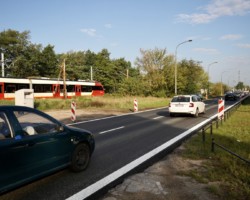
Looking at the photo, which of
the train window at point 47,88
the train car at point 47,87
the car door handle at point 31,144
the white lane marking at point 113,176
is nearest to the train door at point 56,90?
the train car at point 47,87

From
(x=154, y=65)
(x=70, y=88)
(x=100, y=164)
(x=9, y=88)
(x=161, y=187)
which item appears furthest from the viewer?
(x=154, y=65)

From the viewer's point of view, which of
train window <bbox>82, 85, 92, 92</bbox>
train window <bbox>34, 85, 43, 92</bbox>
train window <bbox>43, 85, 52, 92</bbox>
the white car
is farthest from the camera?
train window <bbox>82, 85, 92, 92</bbox>

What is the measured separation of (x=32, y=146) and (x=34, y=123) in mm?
736

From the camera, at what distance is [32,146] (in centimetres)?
462

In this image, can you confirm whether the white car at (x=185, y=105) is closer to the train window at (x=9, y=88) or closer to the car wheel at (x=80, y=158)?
the car wheel at (x=80, y=158)

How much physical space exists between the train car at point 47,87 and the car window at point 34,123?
26.9 metres

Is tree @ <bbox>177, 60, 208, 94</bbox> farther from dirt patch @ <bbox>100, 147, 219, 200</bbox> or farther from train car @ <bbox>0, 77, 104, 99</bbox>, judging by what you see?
dirt patch @ <bbox>100, 147, 219, 200</bbox>

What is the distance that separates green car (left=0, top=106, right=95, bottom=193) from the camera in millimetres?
4211

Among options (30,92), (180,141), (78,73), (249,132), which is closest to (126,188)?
(180,141)

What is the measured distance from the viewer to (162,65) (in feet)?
183

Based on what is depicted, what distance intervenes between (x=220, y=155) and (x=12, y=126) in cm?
531

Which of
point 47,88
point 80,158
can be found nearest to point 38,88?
point 47,88

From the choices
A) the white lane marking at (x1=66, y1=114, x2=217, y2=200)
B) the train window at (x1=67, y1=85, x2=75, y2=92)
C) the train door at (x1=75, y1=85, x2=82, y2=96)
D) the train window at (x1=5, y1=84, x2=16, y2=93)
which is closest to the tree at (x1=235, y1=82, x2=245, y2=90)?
the train door at (x1=75, y1=85, x2=82, y2=96)

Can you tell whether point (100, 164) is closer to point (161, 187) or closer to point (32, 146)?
point (161, 187)
